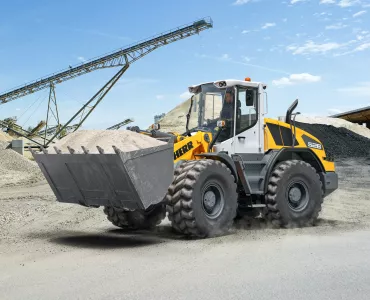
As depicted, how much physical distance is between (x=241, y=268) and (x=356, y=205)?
7933 millimetres

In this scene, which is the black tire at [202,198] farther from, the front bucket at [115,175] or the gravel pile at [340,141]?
the gravel pile at [340,141]

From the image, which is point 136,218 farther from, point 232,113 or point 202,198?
point 232,113

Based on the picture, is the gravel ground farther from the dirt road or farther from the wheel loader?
the wheel loader

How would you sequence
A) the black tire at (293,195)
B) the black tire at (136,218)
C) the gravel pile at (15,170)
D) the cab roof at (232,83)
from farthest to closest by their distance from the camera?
the gravel pile at (15,170) → the black tire at (136,218) → the black tire at (293,195) → the cab roof at (232,83)

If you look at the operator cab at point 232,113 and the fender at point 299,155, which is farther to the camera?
the fender at point 299,155

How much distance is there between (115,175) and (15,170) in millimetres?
15598

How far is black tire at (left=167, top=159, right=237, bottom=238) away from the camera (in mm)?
7395

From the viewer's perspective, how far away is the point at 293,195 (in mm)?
9484

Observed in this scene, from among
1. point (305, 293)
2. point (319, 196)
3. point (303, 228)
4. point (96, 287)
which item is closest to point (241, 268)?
point (305, 293)

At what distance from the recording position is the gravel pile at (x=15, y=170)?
1939 centimetres

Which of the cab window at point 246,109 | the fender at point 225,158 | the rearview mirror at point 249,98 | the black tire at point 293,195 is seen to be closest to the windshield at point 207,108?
the cab window at point 246,109

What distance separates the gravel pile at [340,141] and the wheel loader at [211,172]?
17.8 meters

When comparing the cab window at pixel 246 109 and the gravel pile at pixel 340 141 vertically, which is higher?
the cab window at pixel 246 109

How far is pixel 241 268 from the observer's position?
5949 mm
